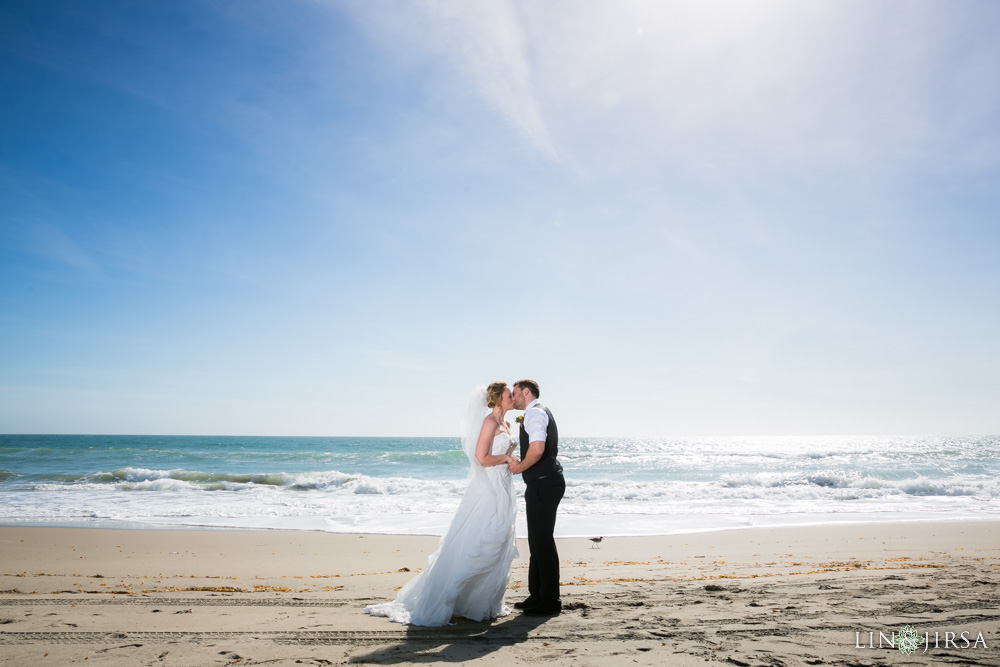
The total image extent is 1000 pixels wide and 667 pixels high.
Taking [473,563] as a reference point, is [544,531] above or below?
above

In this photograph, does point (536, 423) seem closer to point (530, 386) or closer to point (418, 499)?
point (530, 386)

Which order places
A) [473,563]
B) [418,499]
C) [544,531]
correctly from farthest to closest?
1. [418,499]
2. [544,531]
3. [473,563]

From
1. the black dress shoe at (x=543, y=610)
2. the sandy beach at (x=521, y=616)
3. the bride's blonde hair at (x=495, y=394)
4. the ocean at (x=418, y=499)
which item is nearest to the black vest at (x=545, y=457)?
the bride's blonde hair at (x=495, y=394)

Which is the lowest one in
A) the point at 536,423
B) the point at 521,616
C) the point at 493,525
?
the point at 521,616

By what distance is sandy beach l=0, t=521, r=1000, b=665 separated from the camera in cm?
376

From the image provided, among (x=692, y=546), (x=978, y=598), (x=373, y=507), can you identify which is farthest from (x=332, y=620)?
(x=373, y=507)

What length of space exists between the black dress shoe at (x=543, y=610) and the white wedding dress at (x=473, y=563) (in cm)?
21

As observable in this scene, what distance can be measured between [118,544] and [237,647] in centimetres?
744

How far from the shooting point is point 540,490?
15.8ft

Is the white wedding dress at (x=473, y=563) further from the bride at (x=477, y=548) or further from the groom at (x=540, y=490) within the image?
the groom at (x=540, y=490)

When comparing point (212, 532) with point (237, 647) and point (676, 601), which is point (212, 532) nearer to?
point (237, 647)

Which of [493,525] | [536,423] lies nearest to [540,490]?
[493,525]

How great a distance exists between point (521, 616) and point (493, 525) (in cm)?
85

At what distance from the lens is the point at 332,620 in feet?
14.9
